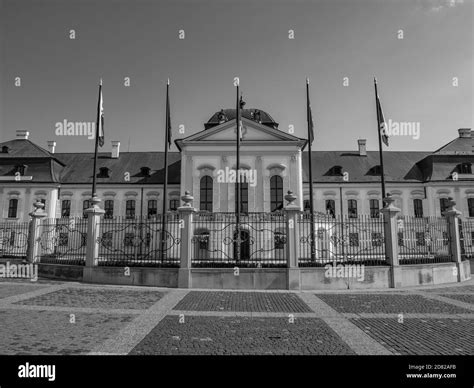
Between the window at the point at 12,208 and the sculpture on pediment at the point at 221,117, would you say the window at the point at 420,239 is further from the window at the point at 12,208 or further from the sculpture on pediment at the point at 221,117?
the window at the point at 12,208

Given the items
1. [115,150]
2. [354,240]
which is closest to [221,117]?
[115,150]

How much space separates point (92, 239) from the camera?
13.3 m

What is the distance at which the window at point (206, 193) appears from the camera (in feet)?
101

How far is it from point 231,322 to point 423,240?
36.5ft

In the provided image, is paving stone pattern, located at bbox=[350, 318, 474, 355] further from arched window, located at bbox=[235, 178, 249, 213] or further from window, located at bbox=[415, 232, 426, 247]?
arched window, located at bbox=[235, 178, 249, 213]

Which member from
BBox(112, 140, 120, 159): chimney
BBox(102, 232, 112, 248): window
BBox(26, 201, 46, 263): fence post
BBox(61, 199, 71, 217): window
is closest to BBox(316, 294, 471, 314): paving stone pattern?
BBox(102, 232, 112, 248): window

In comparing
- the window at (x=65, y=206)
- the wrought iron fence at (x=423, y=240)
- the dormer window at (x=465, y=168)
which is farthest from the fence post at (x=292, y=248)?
the dormer window at (x=465, y=168)

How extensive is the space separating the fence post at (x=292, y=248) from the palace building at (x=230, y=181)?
18412 millimetres

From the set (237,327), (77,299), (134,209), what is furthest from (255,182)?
(237,327)

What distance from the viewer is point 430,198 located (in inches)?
1414

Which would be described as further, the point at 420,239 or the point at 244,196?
the point at 244,196

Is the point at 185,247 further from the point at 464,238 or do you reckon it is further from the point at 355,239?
the point at 464,238
